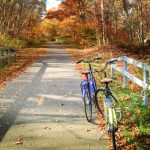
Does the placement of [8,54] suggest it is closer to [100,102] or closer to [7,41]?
[7,41]

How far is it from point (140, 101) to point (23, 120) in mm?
2985

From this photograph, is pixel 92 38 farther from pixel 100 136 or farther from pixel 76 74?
pixel 100 136

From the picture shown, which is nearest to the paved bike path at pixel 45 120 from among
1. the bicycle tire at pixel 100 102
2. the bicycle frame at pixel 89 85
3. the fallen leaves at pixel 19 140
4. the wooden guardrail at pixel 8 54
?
the fallen leaves at pixel 19 140

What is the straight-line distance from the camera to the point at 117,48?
28484 mm

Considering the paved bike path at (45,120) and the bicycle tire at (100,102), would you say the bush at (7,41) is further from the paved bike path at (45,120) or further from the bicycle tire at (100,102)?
the bicycle tire at (100,102)

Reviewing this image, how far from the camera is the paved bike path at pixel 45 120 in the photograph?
288 inches

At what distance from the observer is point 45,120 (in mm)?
9109

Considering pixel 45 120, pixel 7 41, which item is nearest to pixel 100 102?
pixel 45 120

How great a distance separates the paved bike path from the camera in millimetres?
7305

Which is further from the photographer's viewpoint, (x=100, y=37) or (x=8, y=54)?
(x=100, y=37)

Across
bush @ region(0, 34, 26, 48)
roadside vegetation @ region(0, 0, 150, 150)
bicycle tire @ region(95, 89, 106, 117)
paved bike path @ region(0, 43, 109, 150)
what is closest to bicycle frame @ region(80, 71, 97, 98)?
bicycle tire @ region(95, 89, 106, 117)

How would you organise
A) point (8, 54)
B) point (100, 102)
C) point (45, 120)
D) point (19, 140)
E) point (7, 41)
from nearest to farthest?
point (19, 140)
point (45, 120)
point (100, 102)
point (8, 54)
point (7, 41)

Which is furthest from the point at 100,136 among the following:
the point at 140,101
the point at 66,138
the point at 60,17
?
the point at 60,17

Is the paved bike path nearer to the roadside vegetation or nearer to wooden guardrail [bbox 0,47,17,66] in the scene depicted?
the roadside vegetation
